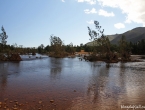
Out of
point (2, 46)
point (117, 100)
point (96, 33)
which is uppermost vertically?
point (96, 33)

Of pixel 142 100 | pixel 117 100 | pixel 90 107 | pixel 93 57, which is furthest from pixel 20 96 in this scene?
pixel 93 57

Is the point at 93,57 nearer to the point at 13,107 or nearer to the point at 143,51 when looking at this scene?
the point at 13,107

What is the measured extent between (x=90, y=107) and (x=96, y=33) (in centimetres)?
5023

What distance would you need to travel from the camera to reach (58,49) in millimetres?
86375

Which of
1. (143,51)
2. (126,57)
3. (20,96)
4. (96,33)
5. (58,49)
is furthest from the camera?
(143,51)

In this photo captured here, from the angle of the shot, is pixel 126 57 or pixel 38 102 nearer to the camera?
pixel 38 102

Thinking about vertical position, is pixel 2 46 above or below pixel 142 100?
above

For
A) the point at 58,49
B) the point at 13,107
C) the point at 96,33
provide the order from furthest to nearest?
the point at 58,49 → the point at 96,33 → the point at 13,107

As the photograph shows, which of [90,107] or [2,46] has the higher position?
[2,46]

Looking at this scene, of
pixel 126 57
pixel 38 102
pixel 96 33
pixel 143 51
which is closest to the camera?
pixel 38 102

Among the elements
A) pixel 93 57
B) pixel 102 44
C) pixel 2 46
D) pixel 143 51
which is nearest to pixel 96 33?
pixel 102 44

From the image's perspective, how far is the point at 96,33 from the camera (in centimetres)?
5656

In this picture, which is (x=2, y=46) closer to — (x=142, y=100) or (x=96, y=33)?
(x=96, y=33)

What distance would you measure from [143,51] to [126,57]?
199 ft
